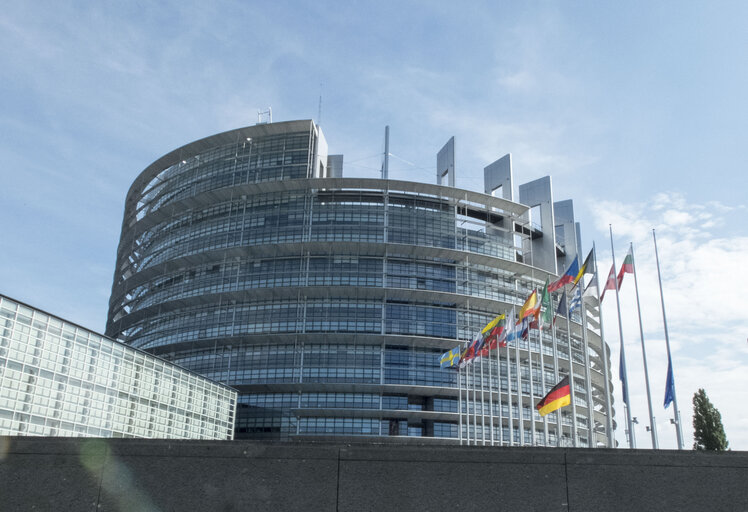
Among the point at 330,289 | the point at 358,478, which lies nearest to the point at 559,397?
the point at 358,478

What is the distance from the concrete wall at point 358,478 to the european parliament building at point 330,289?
6201 centimetres

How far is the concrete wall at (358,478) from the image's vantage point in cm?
781

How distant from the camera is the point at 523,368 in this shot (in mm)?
76312

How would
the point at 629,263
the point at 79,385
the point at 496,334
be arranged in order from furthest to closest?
the point at 496,334
the point at 79,385
the point at 629,263

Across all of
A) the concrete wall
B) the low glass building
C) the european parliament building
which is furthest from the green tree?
the concrete wall

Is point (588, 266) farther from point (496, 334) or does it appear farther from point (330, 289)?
point (330, 289)

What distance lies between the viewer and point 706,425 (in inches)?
2304

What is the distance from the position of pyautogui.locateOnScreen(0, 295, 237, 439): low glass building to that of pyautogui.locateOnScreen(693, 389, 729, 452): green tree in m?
42.6

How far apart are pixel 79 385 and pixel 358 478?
123 ft

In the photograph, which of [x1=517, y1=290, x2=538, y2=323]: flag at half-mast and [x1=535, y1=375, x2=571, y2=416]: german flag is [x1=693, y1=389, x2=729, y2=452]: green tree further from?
[x1=535, y1=375, x2=571, y2=416]: german flag

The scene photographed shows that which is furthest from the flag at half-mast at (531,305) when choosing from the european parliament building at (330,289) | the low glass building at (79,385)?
the european parliament building at (330,289)

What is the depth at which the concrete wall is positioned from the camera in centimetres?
781

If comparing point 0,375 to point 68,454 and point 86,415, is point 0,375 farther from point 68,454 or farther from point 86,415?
point 68,454

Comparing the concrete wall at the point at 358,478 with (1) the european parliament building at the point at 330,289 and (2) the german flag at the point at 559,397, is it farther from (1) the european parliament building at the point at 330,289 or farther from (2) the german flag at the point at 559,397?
(1) the european parliament building at the point at 330,289
